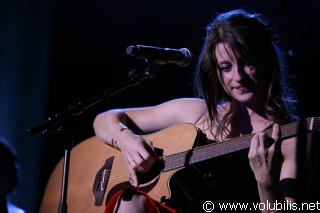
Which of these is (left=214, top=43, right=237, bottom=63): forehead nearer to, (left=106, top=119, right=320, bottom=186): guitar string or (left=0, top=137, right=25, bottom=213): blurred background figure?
(left=106, top=119, right=320, bottom=186): guitar string

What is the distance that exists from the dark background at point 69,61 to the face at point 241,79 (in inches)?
57.7

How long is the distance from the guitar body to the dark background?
979mm

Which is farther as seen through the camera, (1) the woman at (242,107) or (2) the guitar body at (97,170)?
(2) the guitar body at (97,170)

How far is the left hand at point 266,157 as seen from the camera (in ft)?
7.21

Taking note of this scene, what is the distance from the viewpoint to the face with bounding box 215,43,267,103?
2.51m

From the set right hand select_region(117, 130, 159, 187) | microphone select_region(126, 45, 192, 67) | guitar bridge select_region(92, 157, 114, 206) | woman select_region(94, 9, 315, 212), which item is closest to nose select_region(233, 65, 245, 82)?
woman select_region(94, 9, 315, 212)

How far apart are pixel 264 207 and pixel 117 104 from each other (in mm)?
2212

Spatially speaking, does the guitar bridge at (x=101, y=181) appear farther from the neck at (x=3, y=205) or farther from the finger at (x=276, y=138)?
the finger at (x=276, y=138)

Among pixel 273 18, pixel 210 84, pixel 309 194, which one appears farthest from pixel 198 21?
pixel 309 194

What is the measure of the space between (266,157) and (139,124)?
1.17 meters

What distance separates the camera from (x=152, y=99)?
412 cm

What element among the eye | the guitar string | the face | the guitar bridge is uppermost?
the eye

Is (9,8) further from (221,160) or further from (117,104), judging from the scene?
(221,160)

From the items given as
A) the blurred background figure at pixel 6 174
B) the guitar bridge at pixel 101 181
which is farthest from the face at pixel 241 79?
the blurred background figure at pixel 6 174
